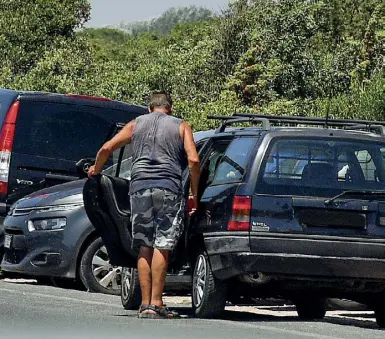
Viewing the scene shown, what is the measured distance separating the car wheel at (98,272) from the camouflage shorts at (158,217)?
133 inches

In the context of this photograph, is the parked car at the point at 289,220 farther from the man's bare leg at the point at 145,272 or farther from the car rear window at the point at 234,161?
the man's bare leg at the point at 145,272

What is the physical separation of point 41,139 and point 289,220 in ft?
18.4

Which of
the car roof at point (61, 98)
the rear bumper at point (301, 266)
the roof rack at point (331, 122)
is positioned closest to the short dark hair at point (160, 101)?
the roof rack at point (331, 122)

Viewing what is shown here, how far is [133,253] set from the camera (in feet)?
36.1

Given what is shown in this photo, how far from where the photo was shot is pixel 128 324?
9.66 metres

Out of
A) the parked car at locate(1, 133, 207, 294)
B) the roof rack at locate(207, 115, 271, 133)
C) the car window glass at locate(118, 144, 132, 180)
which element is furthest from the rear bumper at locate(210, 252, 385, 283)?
the parked car at locate(1, 133, 207, 294)

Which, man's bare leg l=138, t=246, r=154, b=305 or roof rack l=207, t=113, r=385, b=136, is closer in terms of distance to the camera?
man's bare leg l=138, t=246, r=154, b=305

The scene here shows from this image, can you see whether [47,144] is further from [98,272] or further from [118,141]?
[118,141]

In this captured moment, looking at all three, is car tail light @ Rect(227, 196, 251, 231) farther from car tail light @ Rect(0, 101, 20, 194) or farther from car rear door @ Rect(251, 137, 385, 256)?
car tail light @ Rect(0, 101, 20, 194)

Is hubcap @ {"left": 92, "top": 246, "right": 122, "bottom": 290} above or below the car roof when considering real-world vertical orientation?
below

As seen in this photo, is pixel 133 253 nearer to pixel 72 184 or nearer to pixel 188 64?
pixel 72 184

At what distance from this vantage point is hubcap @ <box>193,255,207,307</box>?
10.6 meters

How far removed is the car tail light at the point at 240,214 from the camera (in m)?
10.1

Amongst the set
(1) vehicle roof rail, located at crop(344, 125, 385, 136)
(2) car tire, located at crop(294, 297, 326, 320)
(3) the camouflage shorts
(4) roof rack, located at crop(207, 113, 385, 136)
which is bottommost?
(2) car tire, located at crop(294, 297, 326, 320)
